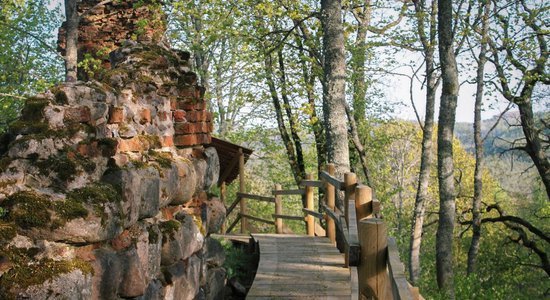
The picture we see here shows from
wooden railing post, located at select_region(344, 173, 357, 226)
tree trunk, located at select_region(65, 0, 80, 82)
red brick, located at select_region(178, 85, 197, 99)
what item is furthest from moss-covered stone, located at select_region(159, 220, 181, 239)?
tree trunk, located at select_region(65, 0, 80, 82)

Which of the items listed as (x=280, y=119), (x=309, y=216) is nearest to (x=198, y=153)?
(x=309, y=216)

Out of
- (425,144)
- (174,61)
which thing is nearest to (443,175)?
(425,144)

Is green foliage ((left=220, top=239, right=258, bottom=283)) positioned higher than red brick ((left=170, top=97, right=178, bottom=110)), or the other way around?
red brick ((left=170, top=97, right=178, bottom=110))

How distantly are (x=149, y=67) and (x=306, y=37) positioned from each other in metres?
11.3

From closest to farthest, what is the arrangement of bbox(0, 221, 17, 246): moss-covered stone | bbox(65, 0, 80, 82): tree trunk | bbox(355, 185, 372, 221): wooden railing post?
1. bbox(0, 221, 17, 246): moss-covered stone
2. bbox(355, 185, 372, 221): wooden railing post
3. bbox(65, 0, 80, 82): tree trunk

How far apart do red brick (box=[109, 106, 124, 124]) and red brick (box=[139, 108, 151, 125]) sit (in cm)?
52

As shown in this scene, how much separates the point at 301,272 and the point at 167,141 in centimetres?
324

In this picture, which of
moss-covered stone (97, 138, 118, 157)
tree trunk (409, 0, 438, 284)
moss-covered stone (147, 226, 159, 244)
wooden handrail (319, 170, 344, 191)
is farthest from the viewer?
tree trunk (409, 0, 438, 284)

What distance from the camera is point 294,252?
8898 mm

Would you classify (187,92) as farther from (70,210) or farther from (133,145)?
(70,210)

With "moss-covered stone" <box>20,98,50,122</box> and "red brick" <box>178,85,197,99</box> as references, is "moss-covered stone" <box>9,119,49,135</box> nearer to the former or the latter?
"moss-covered stone" <box>20,98,50,122</box>

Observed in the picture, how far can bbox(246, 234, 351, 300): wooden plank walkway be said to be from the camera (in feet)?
20.9

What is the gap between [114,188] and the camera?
11.1 feet

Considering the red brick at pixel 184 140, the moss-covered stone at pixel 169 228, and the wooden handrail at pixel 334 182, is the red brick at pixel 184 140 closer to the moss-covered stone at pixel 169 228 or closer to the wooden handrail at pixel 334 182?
the moss-covered stone at pixel 169 228
